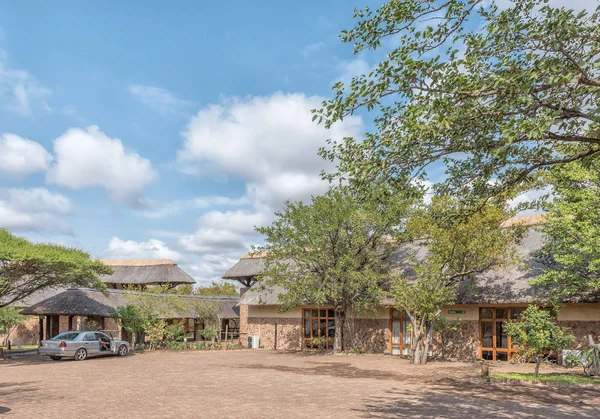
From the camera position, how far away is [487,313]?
25.4 meters

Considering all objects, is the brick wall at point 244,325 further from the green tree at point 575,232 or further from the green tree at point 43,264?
the green tree at point 575,232

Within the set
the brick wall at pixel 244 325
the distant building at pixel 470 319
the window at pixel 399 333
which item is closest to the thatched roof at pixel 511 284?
the distant building at pixel 470 319

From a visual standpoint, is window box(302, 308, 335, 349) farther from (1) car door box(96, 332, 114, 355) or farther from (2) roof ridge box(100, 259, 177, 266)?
(2) roof ridge box(100, 259, 177, 266)

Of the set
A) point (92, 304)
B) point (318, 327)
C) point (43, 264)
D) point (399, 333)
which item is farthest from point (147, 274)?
point (399, 333)

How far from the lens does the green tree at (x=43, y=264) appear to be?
2386 centimetres

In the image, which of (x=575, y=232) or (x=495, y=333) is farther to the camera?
(x=495, y=333)

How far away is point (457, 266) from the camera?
24.2 m

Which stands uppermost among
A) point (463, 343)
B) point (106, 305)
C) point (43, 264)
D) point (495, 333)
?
point (43, 264)

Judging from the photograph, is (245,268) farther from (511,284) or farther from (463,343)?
(511,284)

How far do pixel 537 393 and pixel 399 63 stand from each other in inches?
419

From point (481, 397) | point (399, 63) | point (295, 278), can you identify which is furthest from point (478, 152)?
point (295, 278)

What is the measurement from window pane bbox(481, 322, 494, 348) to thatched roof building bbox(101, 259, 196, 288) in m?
29.6

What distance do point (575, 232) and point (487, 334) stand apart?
8342mm

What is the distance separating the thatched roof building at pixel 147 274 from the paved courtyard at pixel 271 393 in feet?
83.2
